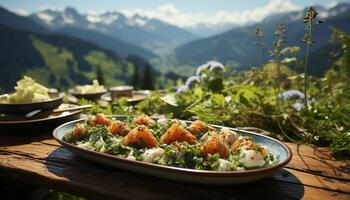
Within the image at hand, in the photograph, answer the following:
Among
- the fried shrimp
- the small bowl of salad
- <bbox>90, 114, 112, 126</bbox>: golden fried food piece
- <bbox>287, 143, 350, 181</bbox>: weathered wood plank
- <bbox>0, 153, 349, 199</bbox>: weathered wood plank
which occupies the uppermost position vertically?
the small bowl of salad

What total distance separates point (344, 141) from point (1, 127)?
242 centimetres

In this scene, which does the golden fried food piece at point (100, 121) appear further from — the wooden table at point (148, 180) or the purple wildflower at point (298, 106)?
the purple wildflower at point (298, 106)

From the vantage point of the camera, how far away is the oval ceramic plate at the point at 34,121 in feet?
8.88

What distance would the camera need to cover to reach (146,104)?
4.14 meters

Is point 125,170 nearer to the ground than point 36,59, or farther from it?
nearer to the ground

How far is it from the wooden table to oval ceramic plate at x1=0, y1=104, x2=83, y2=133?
1.08 ft

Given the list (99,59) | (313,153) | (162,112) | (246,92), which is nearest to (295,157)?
(313,153)

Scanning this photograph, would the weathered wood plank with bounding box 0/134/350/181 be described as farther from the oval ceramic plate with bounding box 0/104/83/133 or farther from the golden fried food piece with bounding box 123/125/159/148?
the golden fried food piece with bounding box 123/125/159/148

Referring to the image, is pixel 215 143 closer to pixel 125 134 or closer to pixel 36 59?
pixel 125 134

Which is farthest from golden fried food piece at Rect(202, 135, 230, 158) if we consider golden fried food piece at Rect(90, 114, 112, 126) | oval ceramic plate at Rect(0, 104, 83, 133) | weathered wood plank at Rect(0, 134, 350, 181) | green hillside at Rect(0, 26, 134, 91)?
green hillside at Rect(0, 26, 134, 91)

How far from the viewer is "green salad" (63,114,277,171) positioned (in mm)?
1699

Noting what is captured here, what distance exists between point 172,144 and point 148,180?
0.21 metres

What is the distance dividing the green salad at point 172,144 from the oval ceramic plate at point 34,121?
23.8 inches

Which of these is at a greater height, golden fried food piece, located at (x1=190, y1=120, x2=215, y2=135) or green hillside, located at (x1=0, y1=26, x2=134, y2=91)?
green hillside, located at (x1=0, y1=26, x2=134, y2=91)
